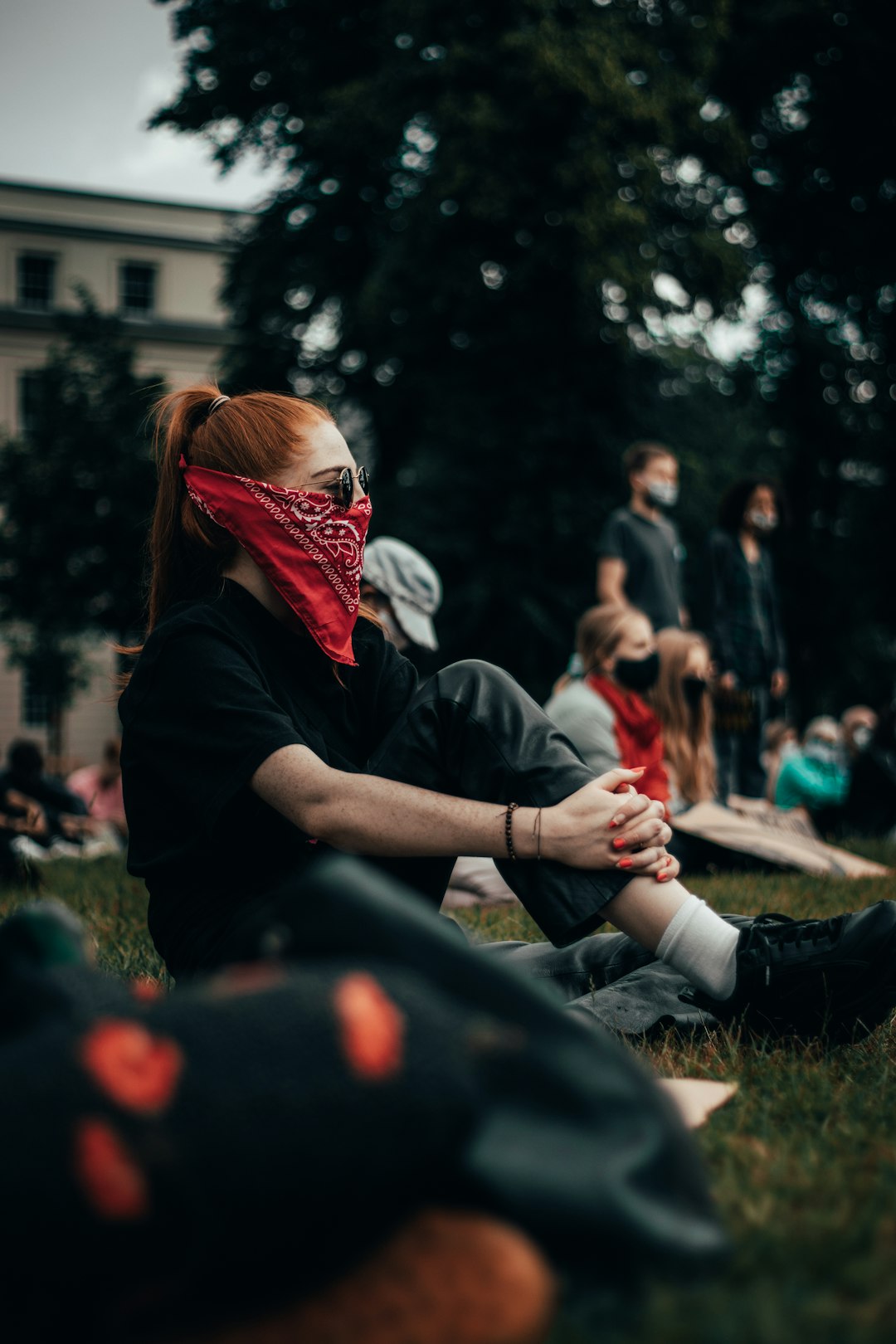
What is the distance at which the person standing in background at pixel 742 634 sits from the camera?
8008mm

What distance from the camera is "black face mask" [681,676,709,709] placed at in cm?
711

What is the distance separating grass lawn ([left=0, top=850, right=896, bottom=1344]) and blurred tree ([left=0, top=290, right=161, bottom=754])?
70.6 feet

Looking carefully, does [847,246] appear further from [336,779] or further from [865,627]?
[336,779]

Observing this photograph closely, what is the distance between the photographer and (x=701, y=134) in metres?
17.3

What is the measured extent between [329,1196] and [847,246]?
20.7 meters

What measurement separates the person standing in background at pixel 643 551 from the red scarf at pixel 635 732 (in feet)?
4.42

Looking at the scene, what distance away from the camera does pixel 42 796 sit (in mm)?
10867

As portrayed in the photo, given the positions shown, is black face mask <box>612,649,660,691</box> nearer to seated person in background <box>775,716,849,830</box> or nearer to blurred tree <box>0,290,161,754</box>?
seated person in background <box>775,716,849,830</box>

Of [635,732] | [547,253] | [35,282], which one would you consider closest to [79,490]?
[547,253]

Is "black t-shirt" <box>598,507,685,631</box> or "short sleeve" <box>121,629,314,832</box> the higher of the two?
"short sleeve" <box>121,629,314,832</box>

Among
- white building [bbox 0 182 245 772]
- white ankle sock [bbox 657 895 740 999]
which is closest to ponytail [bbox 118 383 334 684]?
white ankle sock [bbox 657 895 740 999]

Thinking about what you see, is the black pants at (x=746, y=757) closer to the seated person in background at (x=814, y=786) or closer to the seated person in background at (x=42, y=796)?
the seated person in background at (x=814, y=786)

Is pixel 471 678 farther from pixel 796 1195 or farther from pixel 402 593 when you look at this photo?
pixel 402 593

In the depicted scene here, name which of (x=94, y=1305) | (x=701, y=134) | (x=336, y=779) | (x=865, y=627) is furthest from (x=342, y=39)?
(x=94, y=1305)
